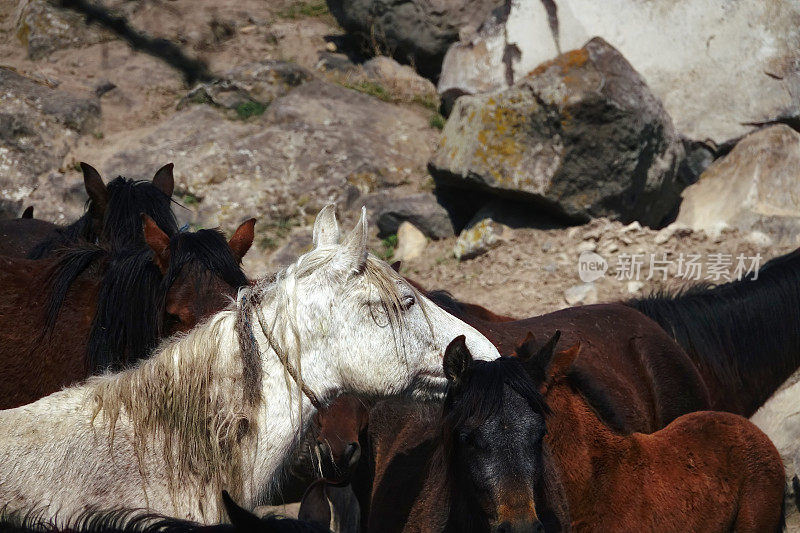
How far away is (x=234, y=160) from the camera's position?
339 inches

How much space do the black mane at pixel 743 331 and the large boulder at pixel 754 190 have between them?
7.55 feet

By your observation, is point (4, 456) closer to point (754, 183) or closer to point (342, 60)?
point (754, 183)

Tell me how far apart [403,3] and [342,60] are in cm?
110

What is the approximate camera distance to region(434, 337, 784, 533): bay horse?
2.67 m

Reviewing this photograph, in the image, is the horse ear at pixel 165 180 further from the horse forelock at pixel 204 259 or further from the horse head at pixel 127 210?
the horse forelock at pixel 204 259

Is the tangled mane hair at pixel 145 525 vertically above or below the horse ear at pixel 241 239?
above

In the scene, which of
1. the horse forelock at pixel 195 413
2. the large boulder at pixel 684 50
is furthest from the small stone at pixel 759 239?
the horse forelock at pixel 195 413

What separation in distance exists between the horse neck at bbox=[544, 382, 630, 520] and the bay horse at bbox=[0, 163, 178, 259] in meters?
2.00

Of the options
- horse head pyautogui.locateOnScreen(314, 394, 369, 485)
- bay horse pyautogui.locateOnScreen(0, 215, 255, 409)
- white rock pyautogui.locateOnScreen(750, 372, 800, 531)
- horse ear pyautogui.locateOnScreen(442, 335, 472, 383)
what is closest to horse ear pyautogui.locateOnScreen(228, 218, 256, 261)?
bay horse pyautogui.locateOnScreen(0, 215, 255, 409)

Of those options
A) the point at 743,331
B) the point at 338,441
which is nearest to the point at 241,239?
the point at 338,441

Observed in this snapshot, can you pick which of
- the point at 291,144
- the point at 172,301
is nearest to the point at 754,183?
the point at 291,144

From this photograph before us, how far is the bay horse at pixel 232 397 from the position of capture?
2.44 meters

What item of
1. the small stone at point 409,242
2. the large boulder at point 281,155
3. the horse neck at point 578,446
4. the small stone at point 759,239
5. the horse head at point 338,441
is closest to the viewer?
the horse head at point 338,441

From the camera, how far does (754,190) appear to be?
290 inches
